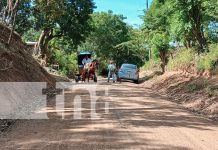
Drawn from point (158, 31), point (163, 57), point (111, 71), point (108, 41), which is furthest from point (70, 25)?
point (108, 41)

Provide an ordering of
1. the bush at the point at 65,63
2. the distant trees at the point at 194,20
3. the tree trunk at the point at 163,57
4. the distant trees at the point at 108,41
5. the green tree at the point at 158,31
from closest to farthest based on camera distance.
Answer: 1. the distant trees at the point at 194,20
2. the green tree at the point at 158,31
3. the tree trunk at the point at 163,57
4. the bush at the point at 65,63
5. the distant trees at the point at 108,41

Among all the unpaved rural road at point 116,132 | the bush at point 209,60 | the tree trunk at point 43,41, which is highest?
the tree trunk at point 43,41

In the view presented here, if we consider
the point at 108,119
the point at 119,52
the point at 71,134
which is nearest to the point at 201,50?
the point at 108,119

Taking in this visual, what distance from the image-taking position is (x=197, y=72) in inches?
960

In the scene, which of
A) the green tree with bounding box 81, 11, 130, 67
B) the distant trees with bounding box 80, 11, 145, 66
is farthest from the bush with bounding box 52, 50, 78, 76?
the green tree with bounding box 81, 11, 130, 67

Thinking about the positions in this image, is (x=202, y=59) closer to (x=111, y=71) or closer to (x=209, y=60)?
(x=209, y=60)

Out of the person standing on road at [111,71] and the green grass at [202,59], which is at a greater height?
the green grass at [202,59]

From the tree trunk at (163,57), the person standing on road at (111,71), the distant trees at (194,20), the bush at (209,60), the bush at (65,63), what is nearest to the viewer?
the bush at (209,60)

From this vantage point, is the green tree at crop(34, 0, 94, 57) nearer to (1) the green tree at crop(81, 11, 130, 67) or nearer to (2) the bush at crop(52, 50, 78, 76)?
(2) the bush at crop(52, 50, 78, 76)

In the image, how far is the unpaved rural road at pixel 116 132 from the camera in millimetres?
9180

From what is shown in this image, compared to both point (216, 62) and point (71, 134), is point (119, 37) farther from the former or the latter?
point (71, 134)

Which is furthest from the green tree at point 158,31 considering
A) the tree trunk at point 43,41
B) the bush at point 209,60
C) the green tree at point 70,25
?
the bush at point 209,60

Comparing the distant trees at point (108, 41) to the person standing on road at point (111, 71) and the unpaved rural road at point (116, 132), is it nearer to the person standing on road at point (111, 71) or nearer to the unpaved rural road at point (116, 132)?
the person standing on road at point (111, 71)

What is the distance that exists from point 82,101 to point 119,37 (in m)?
63.5
